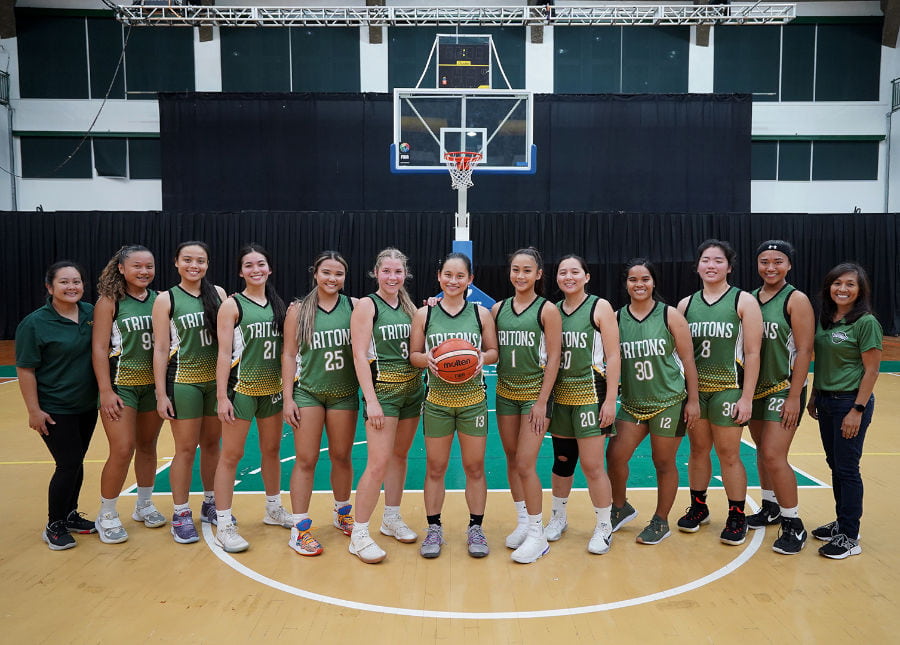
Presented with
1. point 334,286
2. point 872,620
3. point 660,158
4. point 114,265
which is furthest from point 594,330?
point 660,158

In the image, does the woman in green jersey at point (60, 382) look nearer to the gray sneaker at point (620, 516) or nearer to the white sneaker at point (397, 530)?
the white sneaker at point (397, 530)

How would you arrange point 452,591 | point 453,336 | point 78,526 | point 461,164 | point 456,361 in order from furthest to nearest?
point 461,164 < point 78,526 < point 453,336 < point 456,361 < point 452,591

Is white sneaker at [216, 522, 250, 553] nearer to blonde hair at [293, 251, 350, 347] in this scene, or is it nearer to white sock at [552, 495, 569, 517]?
blonde hair at [293, 251, 350, 347]

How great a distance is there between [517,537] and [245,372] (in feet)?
5.94

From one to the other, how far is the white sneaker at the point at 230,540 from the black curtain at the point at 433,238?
11231mm

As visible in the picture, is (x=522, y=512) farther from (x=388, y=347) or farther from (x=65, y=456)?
(x=65, y=456)

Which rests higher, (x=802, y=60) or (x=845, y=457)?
(x=802, y=60)

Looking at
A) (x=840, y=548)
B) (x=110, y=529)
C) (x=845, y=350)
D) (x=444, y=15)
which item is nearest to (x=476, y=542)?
(x=840, y=548)

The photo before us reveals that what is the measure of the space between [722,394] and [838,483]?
78cm

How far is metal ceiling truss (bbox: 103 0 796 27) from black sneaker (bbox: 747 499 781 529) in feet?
38.3

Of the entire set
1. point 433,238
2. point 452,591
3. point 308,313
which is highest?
point 433,238

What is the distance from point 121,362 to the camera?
4.02 metres

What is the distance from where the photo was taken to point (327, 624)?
301cm

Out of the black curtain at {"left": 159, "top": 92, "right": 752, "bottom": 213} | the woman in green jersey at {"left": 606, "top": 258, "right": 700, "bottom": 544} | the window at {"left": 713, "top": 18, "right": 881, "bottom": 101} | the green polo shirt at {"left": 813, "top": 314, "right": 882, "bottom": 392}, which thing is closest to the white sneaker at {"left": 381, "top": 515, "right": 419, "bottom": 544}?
the woman in green jersey at {"left": 606, "top": 258, "right": 700, "bottom": 544}
